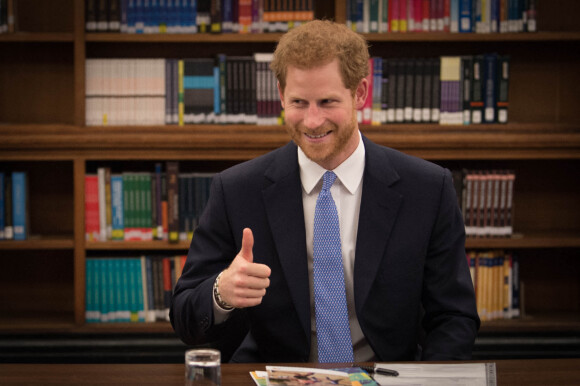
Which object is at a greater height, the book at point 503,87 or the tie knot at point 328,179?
the book at point 503,87

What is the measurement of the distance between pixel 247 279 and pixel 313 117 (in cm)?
43

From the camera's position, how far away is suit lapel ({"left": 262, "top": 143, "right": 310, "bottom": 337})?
1612 mm

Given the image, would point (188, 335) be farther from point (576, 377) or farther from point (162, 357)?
point (162, 357)

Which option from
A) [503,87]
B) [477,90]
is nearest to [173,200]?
[477,90]

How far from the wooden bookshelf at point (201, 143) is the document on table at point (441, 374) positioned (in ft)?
5.67

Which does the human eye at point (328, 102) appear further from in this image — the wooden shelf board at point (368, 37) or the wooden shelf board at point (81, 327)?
the wooden shelf board at point (81, 327)

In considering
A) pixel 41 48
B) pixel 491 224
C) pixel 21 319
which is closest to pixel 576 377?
pixel 491 224

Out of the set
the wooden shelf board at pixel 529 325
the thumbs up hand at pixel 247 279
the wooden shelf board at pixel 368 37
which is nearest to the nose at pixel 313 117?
the thumbs up hand at pixel 247 279

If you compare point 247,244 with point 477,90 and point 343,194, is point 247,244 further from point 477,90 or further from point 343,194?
point 477,90

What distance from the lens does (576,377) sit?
4.38 feet

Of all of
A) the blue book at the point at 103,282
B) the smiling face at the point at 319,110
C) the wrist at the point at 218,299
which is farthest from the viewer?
the blue book at the point at 103,282

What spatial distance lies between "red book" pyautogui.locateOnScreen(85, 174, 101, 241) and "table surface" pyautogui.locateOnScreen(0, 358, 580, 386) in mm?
1710

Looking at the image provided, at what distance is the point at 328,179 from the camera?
66.6 inches

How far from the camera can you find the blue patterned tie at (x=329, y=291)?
1.58m
